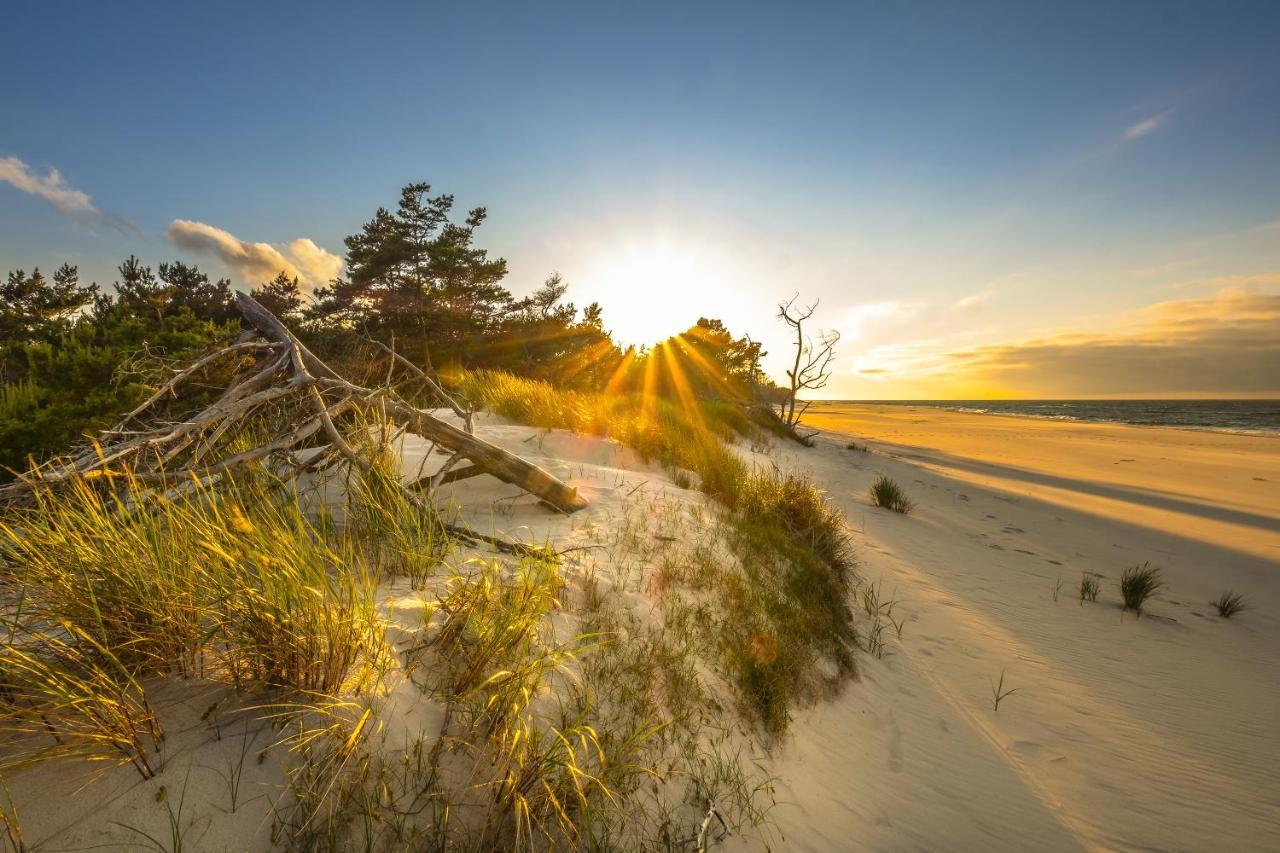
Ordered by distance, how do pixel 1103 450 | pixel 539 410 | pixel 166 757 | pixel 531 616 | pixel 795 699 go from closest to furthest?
1. pixel 166 757
2. pixel 531 616
3. pixel 795 699
4. pixel 539 410
5. pixel 1103 450

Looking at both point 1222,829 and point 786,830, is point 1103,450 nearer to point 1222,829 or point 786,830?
point 1222,829

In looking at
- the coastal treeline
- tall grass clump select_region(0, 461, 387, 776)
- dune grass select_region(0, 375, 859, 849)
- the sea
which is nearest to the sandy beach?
dune grass select_region(0, 375, 859, 849)

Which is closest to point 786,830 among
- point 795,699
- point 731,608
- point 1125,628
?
point 795,699

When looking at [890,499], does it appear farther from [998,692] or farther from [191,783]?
[191,783]

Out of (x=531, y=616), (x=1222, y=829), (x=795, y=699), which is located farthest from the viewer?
(x=795, y=699)

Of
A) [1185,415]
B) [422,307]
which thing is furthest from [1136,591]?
[1185,415]

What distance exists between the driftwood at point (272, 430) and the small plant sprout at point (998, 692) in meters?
3.58

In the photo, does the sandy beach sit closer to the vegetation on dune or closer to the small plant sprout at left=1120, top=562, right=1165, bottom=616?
the small plant sprout at left=1120, top=562, right=1165, bottom=616

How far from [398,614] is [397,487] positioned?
100cm

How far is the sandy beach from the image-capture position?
8.02 feet

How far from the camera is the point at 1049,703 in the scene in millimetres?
3502

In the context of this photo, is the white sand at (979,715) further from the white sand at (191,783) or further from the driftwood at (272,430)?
the driftwood at (272,430)

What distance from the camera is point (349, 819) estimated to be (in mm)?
1419

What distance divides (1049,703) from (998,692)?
394 millimetres
